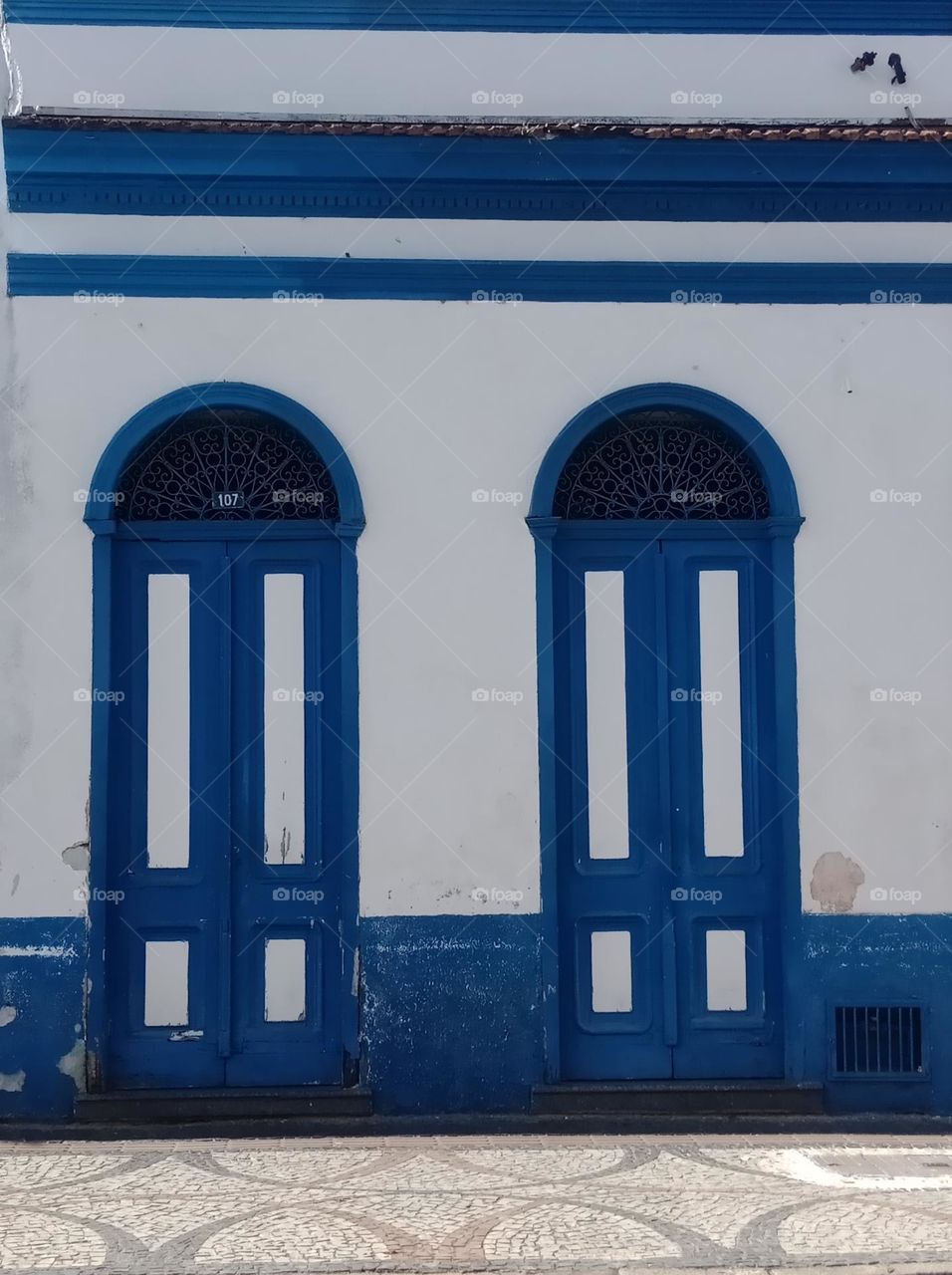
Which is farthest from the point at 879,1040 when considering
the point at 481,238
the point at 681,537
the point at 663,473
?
the point at 481,238

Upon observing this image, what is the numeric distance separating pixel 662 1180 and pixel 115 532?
12.1ft

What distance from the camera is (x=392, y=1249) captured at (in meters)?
4.66

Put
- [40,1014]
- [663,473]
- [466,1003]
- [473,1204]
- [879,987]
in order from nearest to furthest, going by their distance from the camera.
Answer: [473,1204] → [40,1014] → [466,1003] → [879,987] → [663,473]

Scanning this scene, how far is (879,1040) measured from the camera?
21.6 feet

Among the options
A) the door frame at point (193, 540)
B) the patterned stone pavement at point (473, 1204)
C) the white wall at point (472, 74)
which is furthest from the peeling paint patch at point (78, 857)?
the white wall at point (472, 74)

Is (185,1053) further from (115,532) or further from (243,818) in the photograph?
(115,532)

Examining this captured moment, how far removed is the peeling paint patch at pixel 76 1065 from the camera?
20.9ft

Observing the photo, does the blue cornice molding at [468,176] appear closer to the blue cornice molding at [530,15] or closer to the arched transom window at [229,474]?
the blue cornice molding at [530,15]

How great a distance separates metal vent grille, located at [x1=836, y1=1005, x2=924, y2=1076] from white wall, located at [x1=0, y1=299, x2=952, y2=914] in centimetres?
56

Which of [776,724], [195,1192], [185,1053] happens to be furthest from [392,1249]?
[776,724]

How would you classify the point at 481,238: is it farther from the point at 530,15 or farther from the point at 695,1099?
the point at 695,1099

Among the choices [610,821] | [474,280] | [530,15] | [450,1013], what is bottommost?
[450,1013]

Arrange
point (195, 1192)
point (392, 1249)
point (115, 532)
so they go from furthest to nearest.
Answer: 1. point (115, 532)
2. point (195, 1192)
3. point (392, 1249)

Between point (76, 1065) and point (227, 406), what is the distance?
3077 millimetres
